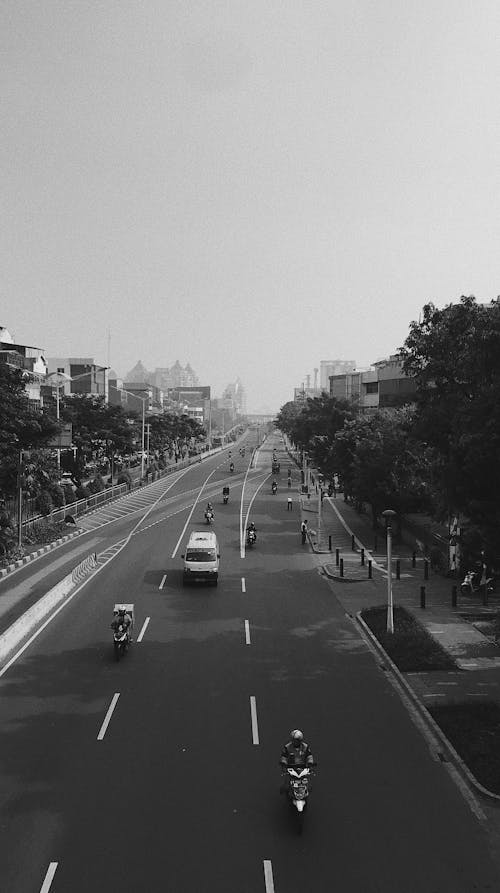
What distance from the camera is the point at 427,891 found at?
1054cm

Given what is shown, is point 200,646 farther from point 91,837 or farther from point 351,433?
point 351,433

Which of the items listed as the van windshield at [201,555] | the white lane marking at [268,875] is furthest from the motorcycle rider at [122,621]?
the white lane marking at [268,875]

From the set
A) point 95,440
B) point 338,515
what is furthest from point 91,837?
point 95,440

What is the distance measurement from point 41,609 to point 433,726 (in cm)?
1636

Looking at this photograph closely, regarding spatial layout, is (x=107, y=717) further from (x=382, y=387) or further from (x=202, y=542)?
(x=382, y=387)

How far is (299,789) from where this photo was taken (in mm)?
12203

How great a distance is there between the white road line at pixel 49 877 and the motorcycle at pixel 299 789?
4.01 m

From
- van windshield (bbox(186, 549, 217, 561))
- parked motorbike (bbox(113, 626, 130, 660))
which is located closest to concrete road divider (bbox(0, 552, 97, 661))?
parked motorbike (bbox(113, 626, 130, 660))

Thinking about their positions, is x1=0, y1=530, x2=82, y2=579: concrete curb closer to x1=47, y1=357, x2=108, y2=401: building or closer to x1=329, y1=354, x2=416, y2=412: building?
x1=329, y1=354, x2=416, y2=412: building

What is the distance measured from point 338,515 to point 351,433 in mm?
10992

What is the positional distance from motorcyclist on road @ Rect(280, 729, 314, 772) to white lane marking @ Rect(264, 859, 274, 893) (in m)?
1.66

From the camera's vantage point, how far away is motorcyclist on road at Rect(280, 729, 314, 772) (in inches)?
491

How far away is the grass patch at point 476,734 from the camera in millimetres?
14258

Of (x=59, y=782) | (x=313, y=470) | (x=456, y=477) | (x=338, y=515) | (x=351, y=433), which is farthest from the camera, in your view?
(x=313, y=470)
